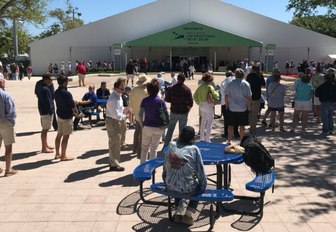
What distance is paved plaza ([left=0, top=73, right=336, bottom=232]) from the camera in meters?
4.86

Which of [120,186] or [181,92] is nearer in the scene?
[120,186]

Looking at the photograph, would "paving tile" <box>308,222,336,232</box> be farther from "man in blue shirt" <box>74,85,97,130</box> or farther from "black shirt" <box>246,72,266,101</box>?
"man in blue shirt" <box>74,85,97,130</box>

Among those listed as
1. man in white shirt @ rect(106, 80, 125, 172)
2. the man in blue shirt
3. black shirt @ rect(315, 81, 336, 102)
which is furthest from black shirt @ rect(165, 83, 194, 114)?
the man in blue shirt

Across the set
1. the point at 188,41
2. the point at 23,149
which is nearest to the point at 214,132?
the point at 23,149

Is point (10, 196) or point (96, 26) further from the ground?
point (96, 26)

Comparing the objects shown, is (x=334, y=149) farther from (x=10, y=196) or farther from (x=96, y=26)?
(x=96, y=26)

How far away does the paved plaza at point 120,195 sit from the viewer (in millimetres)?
4859

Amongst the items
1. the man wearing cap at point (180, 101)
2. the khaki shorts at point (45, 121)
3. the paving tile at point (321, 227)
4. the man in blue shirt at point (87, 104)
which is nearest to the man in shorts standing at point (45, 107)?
the khaki shorts at point (45, 121)

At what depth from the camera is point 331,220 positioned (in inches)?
195

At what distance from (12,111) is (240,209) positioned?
3899 mm

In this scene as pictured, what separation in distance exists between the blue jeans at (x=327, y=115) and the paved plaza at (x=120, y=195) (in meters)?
1.01

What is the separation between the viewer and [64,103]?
24.8 feet

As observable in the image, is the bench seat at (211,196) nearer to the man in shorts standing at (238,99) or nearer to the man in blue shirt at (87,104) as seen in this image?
the man in shorts standing at (238,99)

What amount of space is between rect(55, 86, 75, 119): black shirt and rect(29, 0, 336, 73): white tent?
31.4 metres
